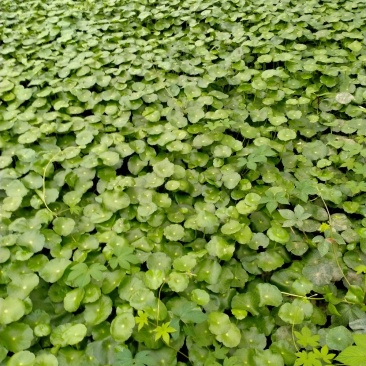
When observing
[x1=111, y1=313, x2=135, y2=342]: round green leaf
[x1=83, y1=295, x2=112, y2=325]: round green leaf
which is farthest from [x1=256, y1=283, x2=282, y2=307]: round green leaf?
[x1=83, y1=295, x2=112, y2=325]: round green leaf

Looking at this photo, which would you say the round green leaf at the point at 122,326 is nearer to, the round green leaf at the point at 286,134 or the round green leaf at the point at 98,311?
the round green leaf at the point at 98,311

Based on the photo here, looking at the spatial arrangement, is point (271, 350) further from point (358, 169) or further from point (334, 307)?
point (358, 169)

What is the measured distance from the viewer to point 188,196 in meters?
2.30

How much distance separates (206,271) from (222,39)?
2.59m

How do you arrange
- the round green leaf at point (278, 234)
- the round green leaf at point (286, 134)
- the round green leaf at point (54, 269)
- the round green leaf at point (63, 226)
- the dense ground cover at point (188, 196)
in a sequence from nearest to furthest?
the dense ground cover at point (188, 196) → the round green leaf at point (54, 269) → the round green leaf at point (278, 234) → the round green leaf at point (63, 226) → the round green leaf at point (286, 134)

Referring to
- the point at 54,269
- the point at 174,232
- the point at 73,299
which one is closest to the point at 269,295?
the point at 174,232

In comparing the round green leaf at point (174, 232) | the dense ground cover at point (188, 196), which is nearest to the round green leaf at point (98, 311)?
the dense ground cover at point (188, 196)

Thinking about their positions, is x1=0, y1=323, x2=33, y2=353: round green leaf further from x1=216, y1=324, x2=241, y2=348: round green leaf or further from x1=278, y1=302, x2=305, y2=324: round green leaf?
x1=278, y1=302, x2=305, y2=324: round green leaf

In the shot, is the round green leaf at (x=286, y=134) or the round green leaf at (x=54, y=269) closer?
the round green leaf at (x=54, y=269)

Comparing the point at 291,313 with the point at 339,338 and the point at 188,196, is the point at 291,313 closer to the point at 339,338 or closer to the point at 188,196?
the point at 339,338

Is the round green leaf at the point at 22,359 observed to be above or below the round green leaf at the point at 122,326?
above

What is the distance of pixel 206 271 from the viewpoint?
1.86 metres

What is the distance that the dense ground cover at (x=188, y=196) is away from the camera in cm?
166

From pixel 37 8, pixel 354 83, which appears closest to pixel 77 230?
pixel 354 83
